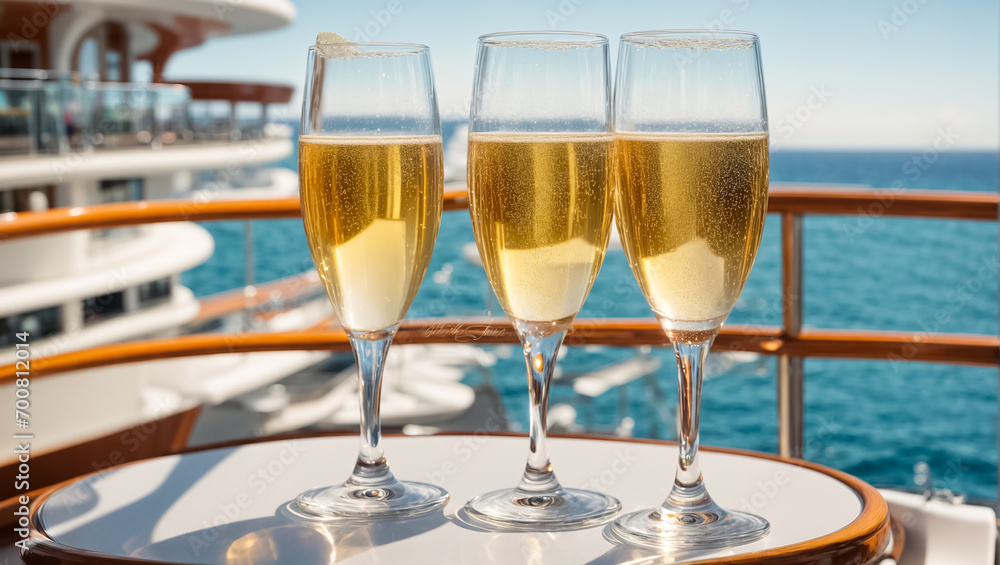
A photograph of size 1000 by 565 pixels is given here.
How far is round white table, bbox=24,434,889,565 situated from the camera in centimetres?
55

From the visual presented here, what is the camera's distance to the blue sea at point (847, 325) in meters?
12.7

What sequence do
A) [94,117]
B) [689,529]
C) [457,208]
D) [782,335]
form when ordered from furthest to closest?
1. [94,117]
2. [457,208]
3. [782,335]
4. [689,529]

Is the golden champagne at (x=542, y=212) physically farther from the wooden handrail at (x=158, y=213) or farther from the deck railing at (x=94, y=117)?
the deck railing at (x=94, y=117)

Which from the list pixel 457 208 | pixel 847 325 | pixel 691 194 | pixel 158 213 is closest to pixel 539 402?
pixel 691 194

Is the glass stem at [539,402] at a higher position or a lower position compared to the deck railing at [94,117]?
lower

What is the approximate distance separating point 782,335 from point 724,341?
0.34 ft

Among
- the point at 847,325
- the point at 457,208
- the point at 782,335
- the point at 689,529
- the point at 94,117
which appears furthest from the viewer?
the point at 847,325

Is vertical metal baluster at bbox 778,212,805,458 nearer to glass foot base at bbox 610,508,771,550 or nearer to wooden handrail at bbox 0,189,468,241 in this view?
wooden handrail at bbox 0,189,468,241

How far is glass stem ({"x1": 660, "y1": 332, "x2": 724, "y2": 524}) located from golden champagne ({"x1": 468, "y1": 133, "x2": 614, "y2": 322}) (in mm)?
90

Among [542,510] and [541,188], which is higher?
[541,188]

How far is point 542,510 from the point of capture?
625 millimetres

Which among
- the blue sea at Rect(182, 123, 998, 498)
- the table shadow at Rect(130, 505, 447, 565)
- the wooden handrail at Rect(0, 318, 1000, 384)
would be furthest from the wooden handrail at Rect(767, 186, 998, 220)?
the table shadow at Rect(130, 505, 447, 565)

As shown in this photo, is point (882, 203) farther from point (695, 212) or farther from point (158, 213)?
point (158, 213)

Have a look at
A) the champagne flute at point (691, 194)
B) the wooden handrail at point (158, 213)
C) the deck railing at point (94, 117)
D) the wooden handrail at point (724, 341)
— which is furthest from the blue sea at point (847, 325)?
the deck railing at point (94, 117)
